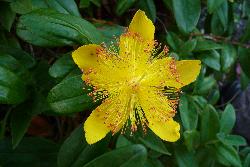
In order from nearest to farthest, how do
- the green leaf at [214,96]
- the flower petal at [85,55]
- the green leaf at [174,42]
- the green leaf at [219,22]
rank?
1. the flower petal at [85,55]
2. the green leaf at [174,42]
3. the green leaf at [219,22]
4. the green leaf at [214,96]

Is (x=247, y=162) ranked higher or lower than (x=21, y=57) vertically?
lower

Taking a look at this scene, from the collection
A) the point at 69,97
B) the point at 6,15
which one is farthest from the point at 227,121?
the point at 6,15

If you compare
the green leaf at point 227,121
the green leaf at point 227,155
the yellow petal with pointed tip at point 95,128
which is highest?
the yellow petal with pointed tip at point 95,128

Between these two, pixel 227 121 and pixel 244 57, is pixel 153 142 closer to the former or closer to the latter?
pixel 227 121

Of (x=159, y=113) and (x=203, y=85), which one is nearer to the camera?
(x=159, y=113)

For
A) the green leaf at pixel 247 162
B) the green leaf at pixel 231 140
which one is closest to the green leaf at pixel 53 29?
the green leaf at pixel 231 140

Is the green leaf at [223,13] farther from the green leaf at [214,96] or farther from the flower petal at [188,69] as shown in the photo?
the flower petal at [188,69]
